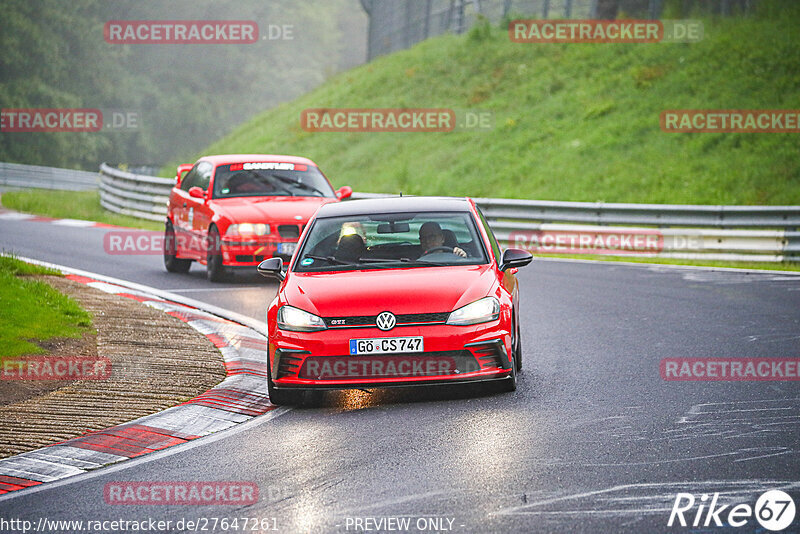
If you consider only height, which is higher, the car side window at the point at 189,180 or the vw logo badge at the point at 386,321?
the car side window at the point at 189,180

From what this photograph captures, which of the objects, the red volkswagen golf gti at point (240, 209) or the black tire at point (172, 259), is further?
the black tire at point (172, 259)

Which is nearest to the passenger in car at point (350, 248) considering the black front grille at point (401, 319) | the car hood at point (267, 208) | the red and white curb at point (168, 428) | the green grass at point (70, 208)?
the black front grille at point (401, 319)

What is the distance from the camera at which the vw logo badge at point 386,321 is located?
823 centimetres

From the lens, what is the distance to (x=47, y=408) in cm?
831

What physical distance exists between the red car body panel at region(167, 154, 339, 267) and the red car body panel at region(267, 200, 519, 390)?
669cm

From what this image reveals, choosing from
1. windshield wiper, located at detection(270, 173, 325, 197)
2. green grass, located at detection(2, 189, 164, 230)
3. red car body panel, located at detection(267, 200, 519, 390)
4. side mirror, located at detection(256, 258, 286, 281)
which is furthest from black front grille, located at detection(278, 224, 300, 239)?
green grass, located at detection(2, 189, 164, 230)

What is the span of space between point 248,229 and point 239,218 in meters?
0.22

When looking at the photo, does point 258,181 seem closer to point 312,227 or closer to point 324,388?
point 312,227

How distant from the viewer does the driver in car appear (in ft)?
30.8

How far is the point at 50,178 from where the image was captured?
4606 centimetres

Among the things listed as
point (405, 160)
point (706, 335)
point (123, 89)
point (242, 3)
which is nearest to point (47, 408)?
point (706, 335)

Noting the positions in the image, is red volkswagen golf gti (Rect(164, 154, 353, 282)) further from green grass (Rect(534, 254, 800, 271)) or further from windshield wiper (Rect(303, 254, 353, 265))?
green grass (Rect(534, 254, 800, 271))

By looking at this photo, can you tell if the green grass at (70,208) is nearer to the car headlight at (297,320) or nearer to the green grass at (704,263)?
the green grass at (704,263)

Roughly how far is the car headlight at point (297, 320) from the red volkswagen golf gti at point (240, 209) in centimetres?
615
